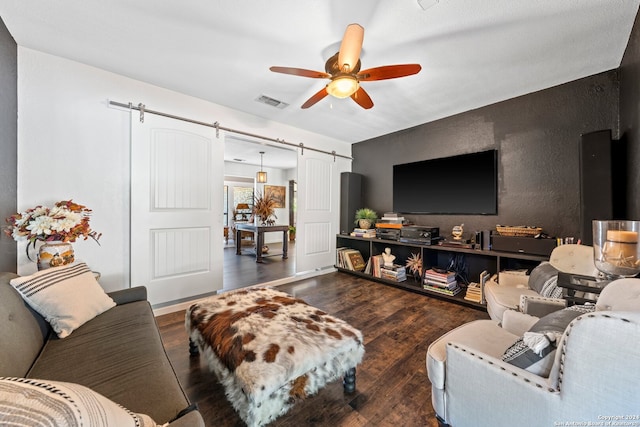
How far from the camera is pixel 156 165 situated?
8.17 feet

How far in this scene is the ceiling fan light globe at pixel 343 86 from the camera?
175 cm

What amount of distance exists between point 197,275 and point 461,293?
308cm

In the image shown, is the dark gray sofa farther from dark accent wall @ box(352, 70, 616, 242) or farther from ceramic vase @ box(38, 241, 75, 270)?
dark accent wall @ box(352, 70, 616, 242)

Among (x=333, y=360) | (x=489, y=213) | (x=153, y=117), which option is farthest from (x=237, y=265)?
(x=489, y=213)

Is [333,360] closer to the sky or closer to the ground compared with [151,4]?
closer to the ground

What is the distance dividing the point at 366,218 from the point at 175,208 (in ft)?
8.82

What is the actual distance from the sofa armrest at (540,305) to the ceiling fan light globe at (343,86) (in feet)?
6.12

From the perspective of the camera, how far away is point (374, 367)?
5.42ft

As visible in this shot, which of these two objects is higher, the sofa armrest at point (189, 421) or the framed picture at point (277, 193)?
the framed picture at point (277, 193)

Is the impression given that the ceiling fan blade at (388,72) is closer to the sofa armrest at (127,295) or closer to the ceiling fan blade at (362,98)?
the ceiling fan blade at (362,98)

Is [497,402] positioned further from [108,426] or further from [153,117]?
[153,117]

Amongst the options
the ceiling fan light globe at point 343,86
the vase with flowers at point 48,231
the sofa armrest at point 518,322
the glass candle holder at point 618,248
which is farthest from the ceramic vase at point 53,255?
the glass candle holder at point 618,248

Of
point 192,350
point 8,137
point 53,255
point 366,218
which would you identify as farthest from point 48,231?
point 366,218

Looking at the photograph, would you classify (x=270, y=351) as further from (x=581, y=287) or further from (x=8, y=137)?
(x=8, y=137)
